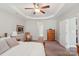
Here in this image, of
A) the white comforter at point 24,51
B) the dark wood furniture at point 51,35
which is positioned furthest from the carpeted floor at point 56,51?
the dark wood furniture at point 51,35

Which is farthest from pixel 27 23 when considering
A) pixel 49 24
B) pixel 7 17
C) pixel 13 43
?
pixel 13 43

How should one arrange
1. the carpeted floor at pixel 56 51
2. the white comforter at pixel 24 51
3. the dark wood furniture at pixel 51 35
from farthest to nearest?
the dark wood furniture at pixel 51 35, the carpeted floor at pixel 56 51, the white comforter at pixel 24 51

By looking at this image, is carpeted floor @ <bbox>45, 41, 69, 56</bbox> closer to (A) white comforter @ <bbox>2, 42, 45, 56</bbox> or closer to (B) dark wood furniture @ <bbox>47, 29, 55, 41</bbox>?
(A) white comforter @ <bbox>2, 42, 45, 56</bbox>

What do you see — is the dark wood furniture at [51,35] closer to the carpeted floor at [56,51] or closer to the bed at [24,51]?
the carpeted floor at [56,51]

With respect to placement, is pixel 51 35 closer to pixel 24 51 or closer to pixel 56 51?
pixel 56 51

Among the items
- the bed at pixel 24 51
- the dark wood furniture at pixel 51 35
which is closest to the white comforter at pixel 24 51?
the bed at pixel 24 51

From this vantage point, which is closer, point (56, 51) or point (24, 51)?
point (24, 51)

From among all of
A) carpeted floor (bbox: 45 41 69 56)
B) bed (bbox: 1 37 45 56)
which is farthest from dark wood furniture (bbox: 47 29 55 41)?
bed (bbox: 1 37 45 56)

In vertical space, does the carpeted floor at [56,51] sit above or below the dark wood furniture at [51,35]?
below

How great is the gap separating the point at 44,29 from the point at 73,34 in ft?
14.1

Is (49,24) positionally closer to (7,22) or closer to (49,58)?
(7,22)

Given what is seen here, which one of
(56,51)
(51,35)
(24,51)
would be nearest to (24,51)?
(24,51)

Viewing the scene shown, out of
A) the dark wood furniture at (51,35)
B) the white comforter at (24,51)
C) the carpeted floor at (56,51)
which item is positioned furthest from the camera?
the dark wood furniture at (51,35)

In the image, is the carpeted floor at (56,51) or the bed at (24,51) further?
the carpeted floor at (56,51)
